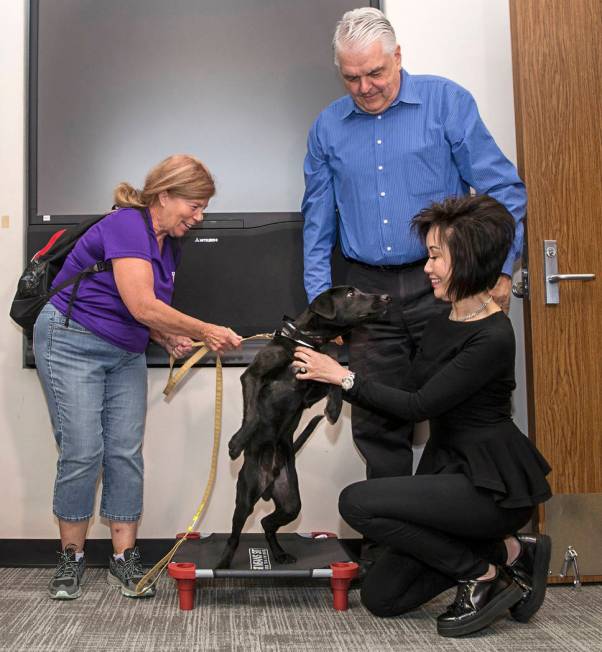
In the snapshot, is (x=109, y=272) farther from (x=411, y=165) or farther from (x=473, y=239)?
(x=473, y=239)

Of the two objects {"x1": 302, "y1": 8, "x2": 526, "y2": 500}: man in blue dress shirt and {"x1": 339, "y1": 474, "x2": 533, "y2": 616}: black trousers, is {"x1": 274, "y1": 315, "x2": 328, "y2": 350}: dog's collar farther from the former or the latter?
{"x1": 339, "y1": 474, "x2": 533, "y2": 616}: black trousers

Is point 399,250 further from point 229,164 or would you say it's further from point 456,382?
point 229,164

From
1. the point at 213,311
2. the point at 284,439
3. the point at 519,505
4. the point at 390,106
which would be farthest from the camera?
the point at 213,311

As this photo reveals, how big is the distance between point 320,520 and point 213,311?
0.95 meters

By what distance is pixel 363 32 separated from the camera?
2.46m

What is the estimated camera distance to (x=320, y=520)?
308 cm

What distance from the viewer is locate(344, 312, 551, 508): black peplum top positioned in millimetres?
2074

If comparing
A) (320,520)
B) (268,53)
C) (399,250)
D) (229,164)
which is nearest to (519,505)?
(399,250)

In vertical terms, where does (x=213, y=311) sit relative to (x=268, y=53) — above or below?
below

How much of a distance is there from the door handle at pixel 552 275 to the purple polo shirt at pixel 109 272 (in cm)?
138

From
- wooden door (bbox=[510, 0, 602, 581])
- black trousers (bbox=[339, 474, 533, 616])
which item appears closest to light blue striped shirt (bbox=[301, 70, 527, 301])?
wooden door (bbox=[510, 0, 602, 581])

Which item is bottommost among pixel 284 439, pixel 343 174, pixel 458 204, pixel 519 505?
pixel 519 505

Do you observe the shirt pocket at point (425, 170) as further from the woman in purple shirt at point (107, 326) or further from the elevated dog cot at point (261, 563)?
the elevated dog cot at point (261, 563)

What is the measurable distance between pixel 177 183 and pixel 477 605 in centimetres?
157
